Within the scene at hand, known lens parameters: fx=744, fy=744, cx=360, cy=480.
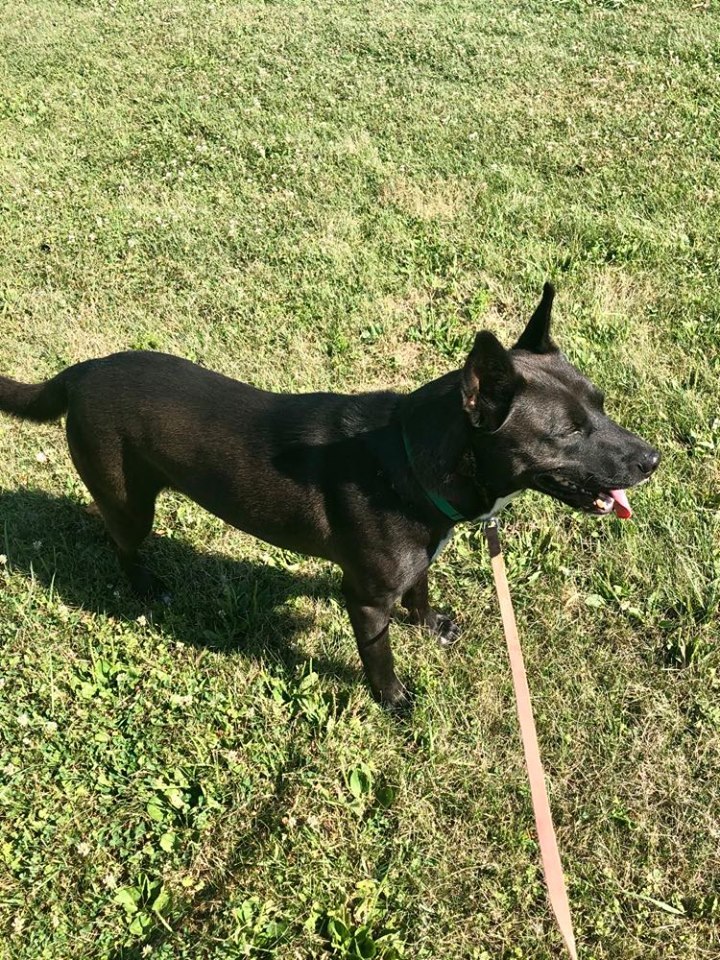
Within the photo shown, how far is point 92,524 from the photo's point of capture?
4594 millimetres

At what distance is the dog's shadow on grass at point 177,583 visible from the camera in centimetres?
402

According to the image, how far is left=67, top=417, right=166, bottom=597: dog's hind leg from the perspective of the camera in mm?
3433

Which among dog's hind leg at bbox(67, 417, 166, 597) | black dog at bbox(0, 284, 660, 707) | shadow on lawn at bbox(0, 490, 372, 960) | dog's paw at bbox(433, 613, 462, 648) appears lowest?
shadow on lawn at bbox(0, 490, 372, 960)

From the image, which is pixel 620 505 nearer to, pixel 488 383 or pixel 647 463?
pixel 647 463

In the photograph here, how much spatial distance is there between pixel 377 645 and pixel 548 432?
49.2 inches

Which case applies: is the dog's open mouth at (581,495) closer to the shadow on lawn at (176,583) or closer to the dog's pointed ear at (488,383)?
the dog's pointed ear at (488,383)

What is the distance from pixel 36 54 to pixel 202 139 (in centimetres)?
380

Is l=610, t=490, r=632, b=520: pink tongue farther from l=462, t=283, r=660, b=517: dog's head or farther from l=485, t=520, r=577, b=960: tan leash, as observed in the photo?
l=485, t=520, r=577, b=960: tan leash

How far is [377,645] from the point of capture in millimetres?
3379

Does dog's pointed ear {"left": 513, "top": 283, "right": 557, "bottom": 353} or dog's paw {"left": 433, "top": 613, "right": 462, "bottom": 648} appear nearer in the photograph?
dog's pointed ear {"left": 513, "top": 283, "right": 557, "bottom": 353}

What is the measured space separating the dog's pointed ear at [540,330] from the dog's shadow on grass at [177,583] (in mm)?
1818

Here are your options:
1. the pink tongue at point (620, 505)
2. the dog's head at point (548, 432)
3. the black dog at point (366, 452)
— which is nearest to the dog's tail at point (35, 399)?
the black dog at point (366, 452)

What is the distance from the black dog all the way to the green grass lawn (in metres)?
0.67

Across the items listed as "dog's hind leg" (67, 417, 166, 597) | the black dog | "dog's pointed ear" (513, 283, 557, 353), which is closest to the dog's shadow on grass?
"dog's hind leg" (67, 417, 166, 597)
